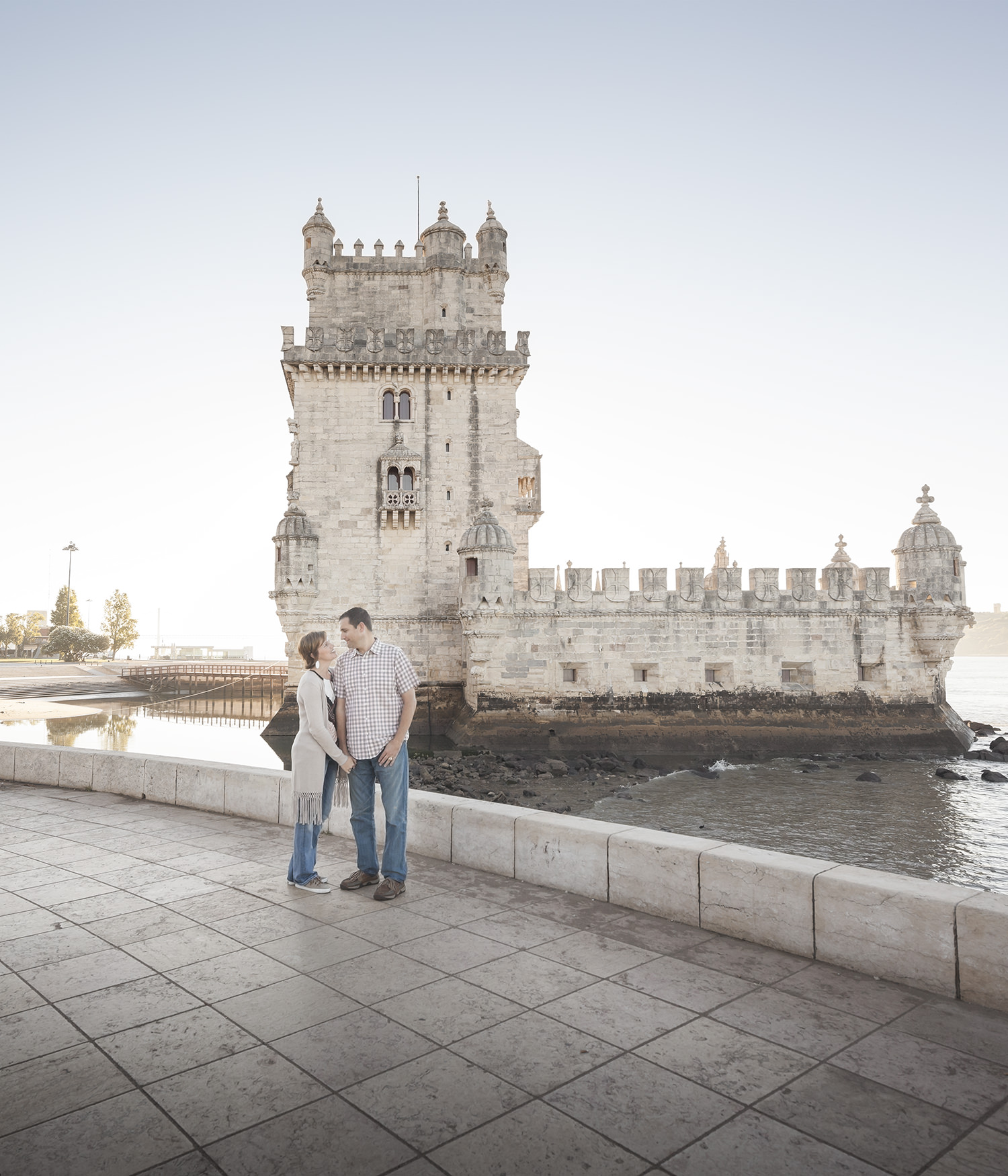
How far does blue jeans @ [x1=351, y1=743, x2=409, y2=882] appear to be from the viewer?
5008mm

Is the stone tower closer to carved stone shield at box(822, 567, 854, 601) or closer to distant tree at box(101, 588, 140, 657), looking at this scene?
carved stone shield at box(822, 567, 854, 601)

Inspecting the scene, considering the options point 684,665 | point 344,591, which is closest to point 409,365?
point 344,591

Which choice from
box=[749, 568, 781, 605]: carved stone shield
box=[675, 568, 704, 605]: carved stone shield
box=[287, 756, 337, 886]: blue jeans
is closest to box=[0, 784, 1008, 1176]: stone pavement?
box=[287, 756, 337, 886]: blue jeans

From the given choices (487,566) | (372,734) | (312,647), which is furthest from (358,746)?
(487,566)

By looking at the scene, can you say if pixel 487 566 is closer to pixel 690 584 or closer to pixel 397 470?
pixel 397 470

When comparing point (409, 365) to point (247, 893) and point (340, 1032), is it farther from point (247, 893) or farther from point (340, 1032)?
point (340, 1032)

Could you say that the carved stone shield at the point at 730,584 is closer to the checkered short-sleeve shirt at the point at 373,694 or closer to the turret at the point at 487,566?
the turret at the point at 487,566

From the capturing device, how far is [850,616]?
73.0 feet

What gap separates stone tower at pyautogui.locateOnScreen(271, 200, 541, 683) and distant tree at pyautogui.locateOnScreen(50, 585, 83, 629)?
2100 inches

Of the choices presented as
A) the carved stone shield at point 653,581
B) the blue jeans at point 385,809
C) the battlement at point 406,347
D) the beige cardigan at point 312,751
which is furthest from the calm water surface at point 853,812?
the battlement at point 406,347

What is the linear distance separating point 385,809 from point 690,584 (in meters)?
18.5

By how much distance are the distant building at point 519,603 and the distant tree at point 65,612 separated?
53.7 metres

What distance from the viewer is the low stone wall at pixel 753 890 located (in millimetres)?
3574

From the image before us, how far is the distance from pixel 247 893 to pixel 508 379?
22145mm
